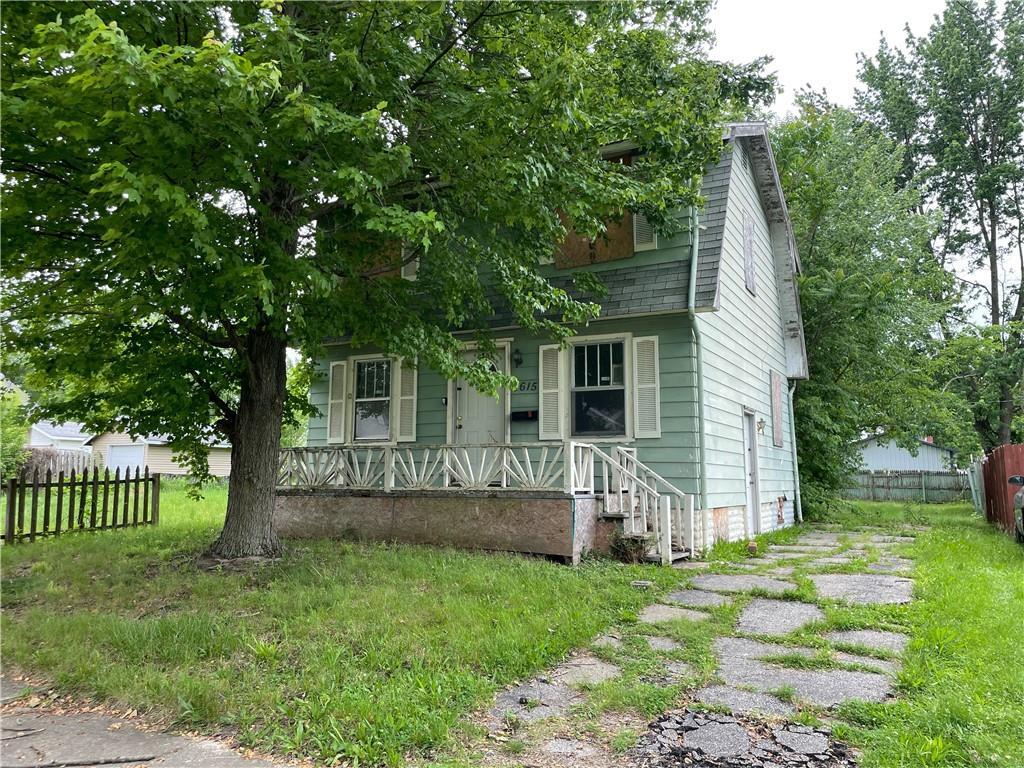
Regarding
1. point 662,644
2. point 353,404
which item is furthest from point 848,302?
point 662,644

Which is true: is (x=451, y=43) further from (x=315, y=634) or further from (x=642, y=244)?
(x=315, y=634)

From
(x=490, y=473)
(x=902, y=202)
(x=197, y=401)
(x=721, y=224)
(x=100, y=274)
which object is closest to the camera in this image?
(x=100, y=274)

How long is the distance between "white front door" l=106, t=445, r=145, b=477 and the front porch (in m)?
22.3

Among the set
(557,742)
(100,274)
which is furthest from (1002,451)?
(100,274)

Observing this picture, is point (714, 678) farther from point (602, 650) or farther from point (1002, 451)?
point (1002, 451)

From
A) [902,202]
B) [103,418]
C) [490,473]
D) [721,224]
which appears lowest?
[490,473]

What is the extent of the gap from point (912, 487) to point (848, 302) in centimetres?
1345

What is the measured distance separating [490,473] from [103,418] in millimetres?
4765

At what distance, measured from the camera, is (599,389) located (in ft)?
30.9

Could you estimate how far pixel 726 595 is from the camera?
6172 millimetres

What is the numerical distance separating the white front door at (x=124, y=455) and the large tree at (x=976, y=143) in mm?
32310

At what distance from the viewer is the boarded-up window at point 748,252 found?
11.1 m

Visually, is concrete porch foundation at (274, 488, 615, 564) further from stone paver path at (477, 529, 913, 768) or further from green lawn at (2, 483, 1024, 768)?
stone paver path at (477, 529, 913, 768)

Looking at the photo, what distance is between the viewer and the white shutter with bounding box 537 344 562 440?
9523 mm
